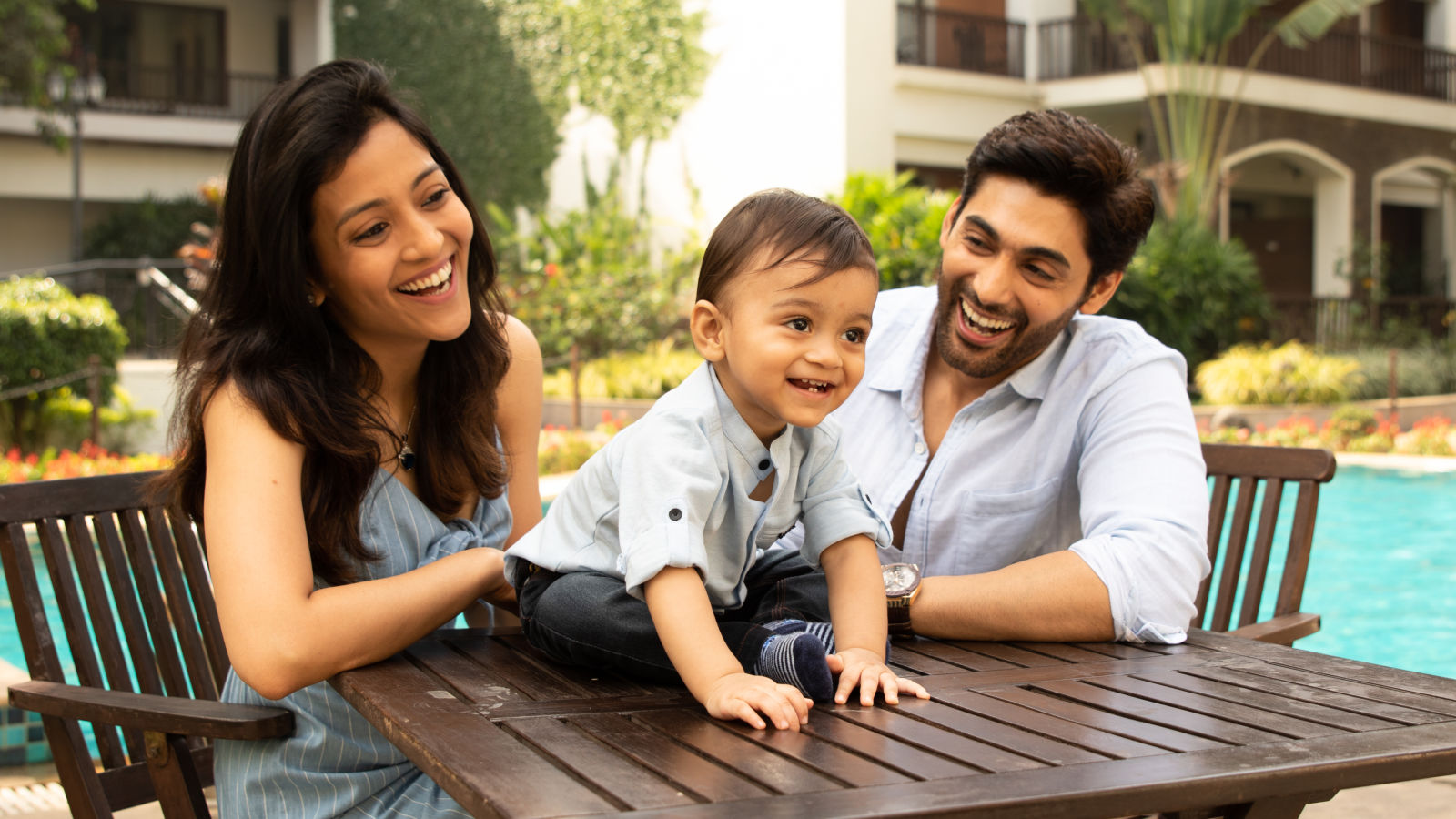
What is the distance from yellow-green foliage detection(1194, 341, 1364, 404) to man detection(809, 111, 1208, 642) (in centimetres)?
1273

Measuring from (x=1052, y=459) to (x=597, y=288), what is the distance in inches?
563

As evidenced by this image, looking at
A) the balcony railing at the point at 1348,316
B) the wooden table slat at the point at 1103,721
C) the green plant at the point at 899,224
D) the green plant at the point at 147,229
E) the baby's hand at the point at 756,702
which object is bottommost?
the wooden table slat at the point at 1103,721

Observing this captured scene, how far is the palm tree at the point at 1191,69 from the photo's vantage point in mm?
16578

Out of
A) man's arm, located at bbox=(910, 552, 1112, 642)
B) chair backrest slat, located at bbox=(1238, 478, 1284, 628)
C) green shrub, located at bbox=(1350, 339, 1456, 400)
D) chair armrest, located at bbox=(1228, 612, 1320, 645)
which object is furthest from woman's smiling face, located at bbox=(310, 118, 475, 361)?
green shrub, located at bbox=(1350, 339, 1456, 400)

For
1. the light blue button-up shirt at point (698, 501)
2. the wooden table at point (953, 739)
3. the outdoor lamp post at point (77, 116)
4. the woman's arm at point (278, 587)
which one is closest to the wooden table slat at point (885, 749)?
the wooden table at point (953, 739)

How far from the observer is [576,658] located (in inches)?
72.1

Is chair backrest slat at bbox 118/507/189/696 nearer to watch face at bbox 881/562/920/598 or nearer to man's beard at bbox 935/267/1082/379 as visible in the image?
watch face at bbox 881/562/920/598

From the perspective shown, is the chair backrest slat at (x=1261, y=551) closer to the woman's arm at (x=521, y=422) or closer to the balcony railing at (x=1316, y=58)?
the woman's arm at (x=521, y=422)

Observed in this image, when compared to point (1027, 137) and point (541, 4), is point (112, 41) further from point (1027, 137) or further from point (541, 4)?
point (1027, 137)

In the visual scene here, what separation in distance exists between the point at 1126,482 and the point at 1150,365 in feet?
1.15

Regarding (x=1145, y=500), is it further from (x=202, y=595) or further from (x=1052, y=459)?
(x=202, y=595)

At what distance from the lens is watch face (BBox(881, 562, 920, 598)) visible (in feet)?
7.00

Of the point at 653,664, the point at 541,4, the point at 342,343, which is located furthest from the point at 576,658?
the point at 541,4

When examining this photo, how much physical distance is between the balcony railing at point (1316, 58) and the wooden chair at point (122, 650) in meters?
17.8
